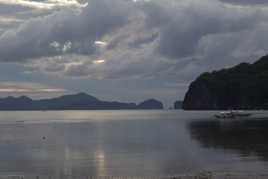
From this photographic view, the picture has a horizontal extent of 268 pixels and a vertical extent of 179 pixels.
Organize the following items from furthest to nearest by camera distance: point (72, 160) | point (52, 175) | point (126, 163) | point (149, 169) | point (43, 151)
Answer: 1. point (43, 151)
2. point (72, 160)
3. point (126, 163)
4. point (149, 169)
5. point (52, 175)

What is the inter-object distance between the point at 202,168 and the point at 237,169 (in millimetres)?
4188

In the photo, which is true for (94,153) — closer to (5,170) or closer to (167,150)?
(167,150)

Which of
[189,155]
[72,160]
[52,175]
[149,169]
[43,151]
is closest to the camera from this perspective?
[52,175]

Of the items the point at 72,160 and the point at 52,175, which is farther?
the point at 72,160

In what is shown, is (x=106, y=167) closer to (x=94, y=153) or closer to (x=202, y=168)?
(x=202, y=168)

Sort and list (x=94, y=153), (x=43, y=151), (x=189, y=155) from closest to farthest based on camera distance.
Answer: (x=189, y=155)
(x=94, y=153)
(x=43, y=151)

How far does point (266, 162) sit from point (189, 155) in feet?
48.7

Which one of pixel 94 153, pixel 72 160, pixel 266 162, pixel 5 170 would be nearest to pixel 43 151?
pixel 94 153

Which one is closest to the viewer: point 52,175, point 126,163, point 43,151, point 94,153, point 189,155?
point 52,175

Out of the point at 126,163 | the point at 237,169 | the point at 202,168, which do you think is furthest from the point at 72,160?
the point at 237,169

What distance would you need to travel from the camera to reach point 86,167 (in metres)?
52.9

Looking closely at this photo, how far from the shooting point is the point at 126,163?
187 feet

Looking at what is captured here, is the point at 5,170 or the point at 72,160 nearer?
the point at 5,170

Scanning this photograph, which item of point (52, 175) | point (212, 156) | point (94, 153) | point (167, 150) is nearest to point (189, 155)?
point (212, 156)
